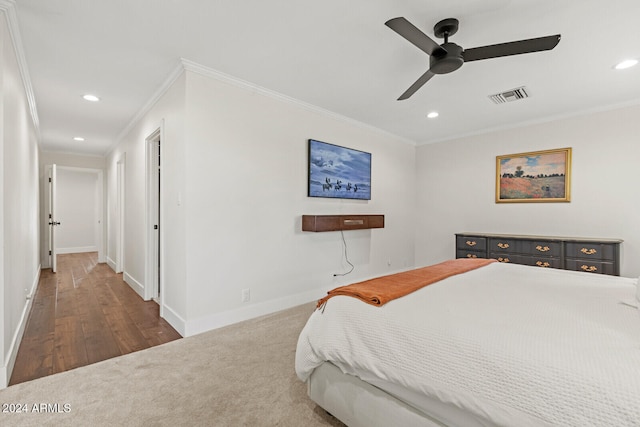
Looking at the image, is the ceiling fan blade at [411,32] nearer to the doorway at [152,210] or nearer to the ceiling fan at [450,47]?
the ceiling fan at [450,47]

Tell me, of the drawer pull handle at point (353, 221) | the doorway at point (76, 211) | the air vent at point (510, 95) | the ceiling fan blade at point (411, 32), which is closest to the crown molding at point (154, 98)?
the ceiling fan blade at point (411, 32)

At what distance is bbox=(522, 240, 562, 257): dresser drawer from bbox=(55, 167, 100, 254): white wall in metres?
9.37

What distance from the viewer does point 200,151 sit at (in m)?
2.67

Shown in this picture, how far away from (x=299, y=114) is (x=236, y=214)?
1.47 m

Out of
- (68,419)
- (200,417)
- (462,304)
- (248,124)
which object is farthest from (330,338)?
(248,124)

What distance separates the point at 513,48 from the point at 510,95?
169 cm

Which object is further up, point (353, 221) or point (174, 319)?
point (353, 221)

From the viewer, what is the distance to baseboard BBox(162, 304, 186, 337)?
8.64 feet

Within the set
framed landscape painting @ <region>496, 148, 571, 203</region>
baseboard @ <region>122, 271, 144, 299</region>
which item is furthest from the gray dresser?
baseboard @ <region>122, 271, 144, 299</region>

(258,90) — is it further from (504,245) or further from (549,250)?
(549,250)

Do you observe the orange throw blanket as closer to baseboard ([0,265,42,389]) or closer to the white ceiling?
the white ceiling

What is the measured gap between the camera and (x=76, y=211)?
7.93 meters

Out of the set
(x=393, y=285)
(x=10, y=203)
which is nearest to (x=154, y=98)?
(x=10, y=203)

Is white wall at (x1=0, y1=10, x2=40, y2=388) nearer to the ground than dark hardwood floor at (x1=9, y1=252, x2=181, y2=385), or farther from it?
farther from it
